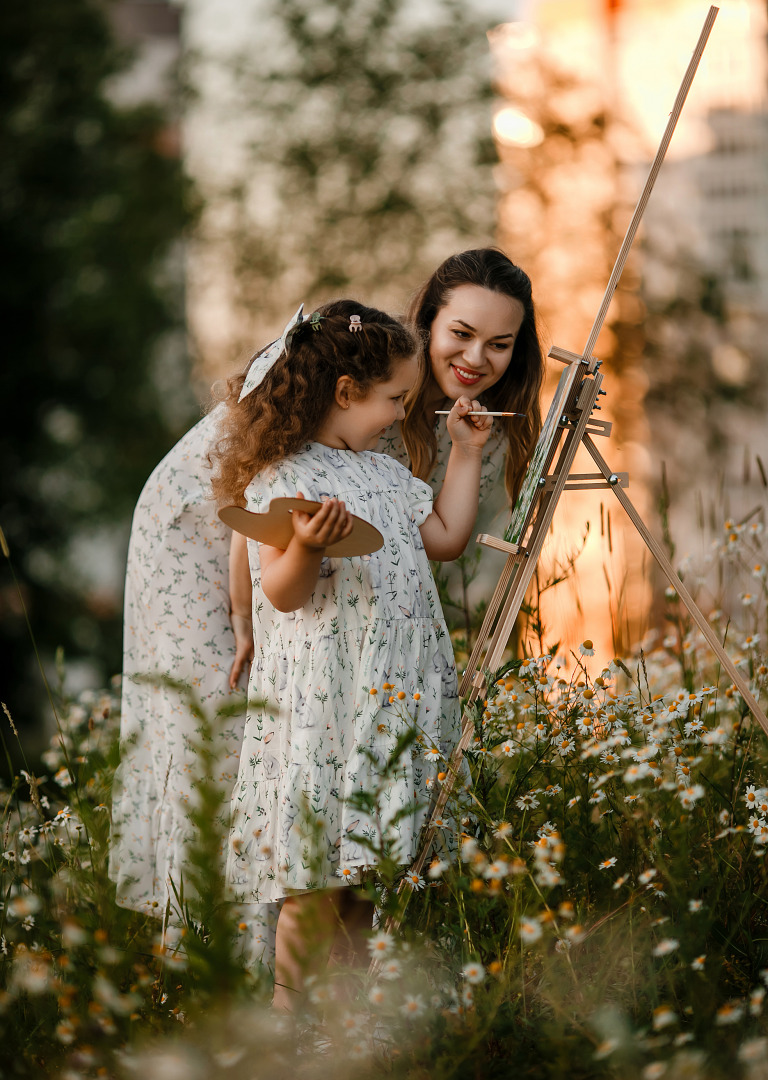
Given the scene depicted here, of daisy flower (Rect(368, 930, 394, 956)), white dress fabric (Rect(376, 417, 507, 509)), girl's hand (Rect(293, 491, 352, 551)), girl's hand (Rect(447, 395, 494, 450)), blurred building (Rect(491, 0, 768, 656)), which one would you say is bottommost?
daisy flower (Rect(368, 930, 394, 956))

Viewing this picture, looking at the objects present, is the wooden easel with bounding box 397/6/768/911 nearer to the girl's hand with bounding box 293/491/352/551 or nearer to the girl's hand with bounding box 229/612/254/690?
the girl's hand with bounding box 293/491/352/551

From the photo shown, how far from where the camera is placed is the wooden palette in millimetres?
1782

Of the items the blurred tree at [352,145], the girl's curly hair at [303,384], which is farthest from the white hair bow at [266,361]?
the blurred tree at [352,145]

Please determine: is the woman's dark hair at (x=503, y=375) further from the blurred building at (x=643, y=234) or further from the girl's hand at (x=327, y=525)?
the blurred building at (x=643, y=234)

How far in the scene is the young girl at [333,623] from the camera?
1933mm

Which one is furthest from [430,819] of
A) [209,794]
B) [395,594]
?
[209,794]

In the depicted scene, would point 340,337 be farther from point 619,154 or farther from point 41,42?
point 41,42

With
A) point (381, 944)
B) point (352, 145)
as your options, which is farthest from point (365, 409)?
point (352, 145)

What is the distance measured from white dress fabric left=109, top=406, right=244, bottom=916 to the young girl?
377mm

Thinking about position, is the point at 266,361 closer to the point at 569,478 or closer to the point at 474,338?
the point at 474,338

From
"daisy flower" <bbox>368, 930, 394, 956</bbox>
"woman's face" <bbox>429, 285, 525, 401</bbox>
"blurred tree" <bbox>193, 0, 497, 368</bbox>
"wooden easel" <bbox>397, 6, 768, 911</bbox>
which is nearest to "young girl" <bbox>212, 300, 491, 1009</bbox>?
"wooden easel" <bbox>397, 6, 768, 911</bbox>

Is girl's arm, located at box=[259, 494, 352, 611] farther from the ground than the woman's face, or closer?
closer

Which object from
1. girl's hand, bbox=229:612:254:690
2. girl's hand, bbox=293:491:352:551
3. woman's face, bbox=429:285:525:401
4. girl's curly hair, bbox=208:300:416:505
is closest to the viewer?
girl's hand, bbox=293:491:352:551

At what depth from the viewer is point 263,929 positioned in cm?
239
